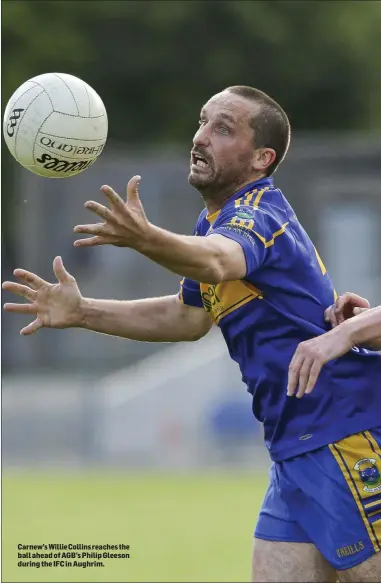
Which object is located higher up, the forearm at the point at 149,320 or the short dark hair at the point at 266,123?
the short dark hair at the point at 266,123

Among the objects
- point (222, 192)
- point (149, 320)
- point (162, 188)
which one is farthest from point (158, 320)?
point (162, 188)

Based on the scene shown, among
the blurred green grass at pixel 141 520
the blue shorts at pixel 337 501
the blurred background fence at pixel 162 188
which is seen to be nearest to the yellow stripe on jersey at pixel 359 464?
the blue shorts at pixel 337 501

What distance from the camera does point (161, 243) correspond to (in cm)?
504

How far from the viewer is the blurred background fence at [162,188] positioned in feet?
56.3

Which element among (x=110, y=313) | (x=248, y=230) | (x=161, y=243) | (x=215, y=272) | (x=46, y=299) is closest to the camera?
(x=161, y=243)

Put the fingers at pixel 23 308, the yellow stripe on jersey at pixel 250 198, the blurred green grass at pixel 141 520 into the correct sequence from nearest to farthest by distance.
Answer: the yellow stripe on jersey at pixel 250 198 → the fingers at pixel 23 308 → the blurred green grass at pixel 141 520

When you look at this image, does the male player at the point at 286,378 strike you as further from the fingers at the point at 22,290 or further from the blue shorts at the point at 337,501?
the fingers at the point at 22,290

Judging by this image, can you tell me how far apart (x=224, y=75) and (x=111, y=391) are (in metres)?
11.3

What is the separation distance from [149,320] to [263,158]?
3.64 ft

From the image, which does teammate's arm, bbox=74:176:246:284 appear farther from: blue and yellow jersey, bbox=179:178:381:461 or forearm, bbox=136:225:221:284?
blue and yellow jersey, bbox=179:178:381:461

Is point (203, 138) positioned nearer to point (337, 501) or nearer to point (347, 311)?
point (347, 311)

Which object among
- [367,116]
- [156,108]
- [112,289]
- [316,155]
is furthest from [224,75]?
[112,289]

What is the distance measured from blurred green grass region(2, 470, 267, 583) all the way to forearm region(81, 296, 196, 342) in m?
3.58

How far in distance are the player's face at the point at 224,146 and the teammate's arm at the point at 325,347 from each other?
0.87m
